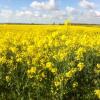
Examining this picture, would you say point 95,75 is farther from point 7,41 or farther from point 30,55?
point 7,41

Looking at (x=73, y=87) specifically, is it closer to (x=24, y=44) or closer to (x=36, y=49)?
(x=36, y=49)

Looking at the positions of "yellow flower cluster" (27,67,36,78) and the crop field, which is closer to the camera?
"yellow flower cluster" (27,67,36,78)

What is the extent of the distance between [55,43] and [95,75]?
1.47 meters

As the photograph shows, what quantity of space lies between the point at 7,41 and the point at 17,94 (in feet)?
9.80

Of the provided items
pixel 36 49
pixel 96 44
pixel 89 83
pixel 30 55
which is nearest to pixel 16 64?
pixel 30 55

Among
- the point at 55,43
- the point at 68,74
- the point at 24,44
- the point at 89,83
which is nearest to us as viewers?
the point at 68,74

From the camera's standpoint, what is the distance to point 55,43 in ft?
31.5

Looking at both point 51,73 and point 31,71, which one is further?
point 51,73

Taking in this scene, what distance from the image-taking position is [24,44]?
1095 centimetres

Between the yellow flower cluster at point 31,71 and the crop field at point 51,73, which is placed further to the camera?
the crop field at point 51,73

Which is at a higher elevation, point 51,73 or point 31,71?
point 31,71

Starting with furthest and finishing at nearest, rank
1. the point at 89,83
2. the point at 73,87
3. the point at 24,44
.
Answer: the point at 24,44 < the point at 89,83 < the point at 73,87

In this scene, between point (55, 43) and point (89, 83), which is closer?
point (89, 83)

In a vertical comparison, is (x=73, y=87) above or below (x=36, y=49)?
below
